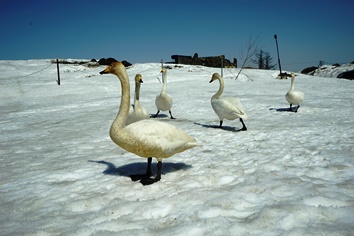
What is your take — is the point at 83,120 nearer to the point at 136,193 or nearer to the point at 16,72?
the point at 136,193

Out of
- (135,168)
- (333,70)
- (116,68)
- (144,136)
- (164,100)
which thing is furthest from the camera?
(333,70)

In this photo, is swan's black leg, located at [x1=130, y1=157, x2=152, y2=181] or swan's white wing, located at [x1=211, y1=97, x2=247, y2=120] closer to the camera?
swan's black leg, located at [x1=130, y1=157, x2=152, y2=181]

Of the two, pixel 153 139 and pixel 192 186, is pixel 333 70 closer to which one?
pixel 192 186

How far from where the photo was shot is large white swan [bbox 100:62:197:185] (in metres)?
3.50

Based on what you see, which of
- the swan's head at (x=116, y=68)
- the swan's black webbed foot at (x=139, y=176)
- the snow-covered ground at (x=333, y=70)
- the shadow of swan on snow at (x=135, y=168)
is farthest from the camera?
the snow-covered ground at (x=333, y=70)

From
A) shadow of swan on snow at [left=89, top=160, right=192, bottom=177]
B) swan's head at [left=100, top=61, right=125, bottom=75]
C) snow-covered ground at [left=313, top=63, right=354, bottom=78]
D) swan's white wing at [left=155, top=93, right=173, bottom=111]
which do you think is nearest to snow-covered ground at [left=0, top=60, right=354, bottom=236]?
shadow of swan on snow at [left=89, top=160, right=192, bottom=177]

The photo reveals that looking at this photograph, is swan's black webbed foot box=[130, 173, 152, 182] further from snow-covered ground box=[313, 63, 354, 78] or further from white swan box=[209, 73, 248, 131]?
snow-covered ground box=[313, 63, 354, 78]

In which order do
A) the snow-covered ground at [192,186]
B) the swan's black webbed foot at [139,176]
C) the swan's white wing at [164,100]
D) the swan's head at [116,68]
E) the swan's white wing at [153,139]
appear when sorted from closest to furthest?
the snow-covered ground at [192,186]
the swan's white wing at [153,139]
the swan's head at [116,68]
the swan's black webbed foot at [139,176]
the swan's white wing at [164,100]

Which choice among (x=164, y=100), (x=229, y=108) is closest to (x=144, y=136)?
(x=229, y=108)

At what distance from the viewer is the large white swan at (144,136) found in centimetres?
350

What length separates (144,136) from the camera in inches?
138

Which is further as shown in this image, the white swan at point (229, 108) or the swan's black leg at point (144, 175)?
the white swan at point (229, 108)

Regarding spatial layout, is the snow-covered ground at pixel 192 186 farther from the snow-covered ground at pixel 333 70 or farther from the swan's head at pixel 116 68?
the snow-covered ground at pixel 333 70

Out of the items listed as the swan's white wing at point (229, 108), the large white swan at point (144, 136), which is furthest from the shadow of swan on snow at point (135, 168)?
the swan's white wing at point (229, 108)
